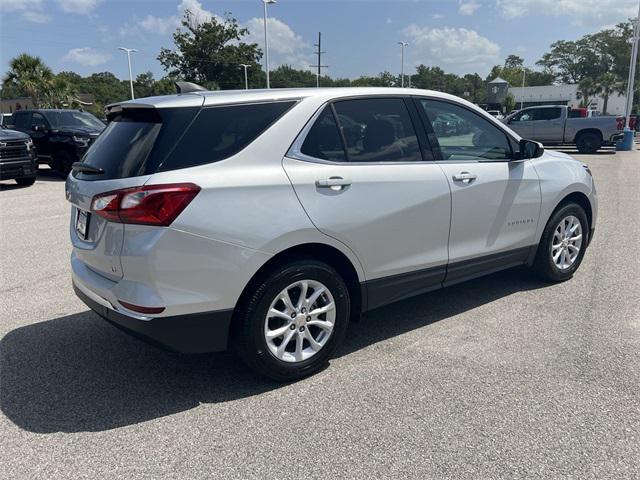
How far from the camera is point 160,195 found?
270 centimetres

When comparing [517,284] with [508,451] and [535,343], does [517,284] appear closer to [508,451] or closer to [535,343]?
[535,343]

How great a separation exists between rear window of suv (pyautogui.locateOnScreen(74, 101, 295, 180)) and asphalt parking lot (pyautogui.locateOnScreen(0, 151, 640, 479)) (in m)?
1.38

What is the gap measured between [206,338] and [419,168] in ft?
6.26

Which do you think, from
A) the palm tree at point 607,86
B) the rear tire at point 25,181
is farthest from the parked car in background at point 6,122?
the palm tree at point 607,86

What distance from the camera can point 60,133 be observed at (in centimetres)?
1343

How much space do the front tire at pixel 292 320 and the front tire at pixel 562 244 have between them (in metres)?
2.43

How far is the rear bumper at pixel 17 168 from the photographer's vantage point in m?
11.6

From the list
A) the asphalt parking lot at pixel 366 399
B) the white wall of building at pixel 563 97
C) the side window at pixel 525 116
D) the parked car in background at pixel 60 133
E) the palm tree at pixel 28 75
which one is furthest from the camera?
the white wall of building at pixel 563 97

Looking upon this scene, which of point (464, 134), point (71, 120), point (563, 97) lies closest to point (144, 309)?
point (464, 134)

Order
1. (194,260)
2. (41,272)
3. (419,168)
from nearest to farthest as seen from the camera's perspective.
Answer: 1. (194,260)
2. (419,168)
3. (41,272)

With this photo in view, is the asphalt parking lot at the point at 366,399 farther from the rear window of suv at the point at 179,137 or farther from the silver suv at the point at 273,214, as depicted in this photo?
the rear window of suv at the point at 179,137

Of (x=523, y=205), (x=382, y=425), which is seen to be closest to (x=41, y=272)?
(x=382, y=425)

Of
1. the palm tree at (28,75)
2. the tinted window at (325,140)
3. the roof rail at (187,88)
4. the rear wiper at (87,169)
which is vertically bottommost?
the rear wiper at (87,169)

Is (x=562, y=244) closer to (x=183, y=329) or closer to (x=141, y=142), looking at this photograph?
(x=183, y=329)
